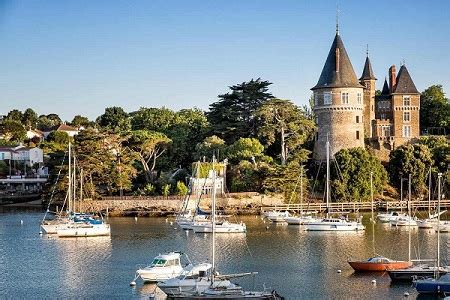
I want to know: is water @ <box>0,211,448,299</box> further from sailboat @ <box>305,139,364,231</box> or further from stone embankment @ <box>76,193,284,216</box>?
stone embankment @ <box>76,193,284,216</box>

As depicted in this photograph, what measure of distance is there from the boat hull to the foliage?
38.7m

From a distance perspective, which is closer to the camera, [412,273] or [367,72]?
[412,273]

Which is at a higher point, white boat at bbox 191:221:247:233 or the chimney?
the chimney

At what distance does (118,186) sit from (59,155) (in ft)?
27.1

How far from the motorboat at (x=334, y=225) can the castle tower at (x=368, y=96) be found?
2965 cm

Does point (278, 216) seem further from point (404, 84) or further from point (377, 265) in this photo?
point (404, 84)

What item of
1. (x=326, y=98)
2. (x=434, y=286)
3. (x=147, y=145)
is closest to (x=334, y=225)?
(x=326, y=98)

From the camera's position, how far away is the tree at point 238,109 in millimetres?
91438

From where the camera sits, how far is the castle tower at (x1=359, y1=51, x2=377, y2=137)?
92125 millimetres

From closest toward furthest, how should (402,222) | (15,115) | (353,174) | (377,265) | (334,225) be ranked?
(377,265) < (334,225) < (402,222) < (353,174) < (15,115)

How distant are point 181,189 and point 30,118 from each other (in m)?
85.7

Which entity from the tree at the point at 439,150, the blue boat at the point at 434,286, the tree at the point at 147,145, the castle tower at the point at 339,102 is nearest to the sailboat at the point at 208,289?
the blue boat at the point at 434,286

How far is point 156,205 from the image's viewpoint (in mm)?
78062

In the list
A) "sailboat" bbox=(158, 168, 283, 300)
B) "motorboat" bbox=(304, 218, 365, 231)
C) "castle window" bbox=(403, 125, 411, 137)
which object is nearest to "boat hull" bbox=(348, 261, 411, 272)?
"sailboat" bbox=(158, 168, 283, 300)
